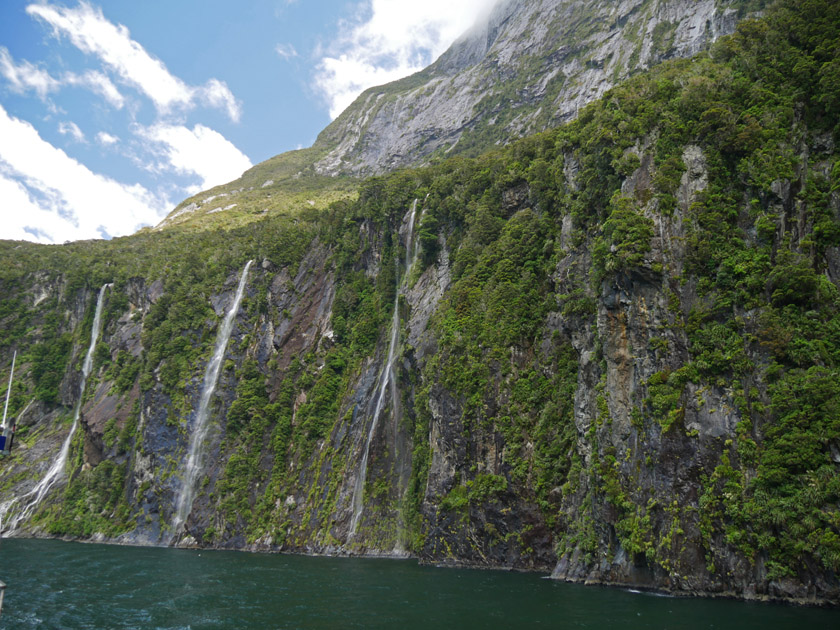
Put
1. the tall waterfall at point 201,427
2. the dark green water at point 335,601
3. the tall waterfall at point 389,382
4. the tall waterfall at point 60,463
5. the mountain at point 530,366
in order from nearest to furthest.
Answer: the dark green water at point 335,601
the mountain at point 530,366
the tall waterfall at point 389,382
the tall waterfall at point 201,427
the tall waterfall at point 60,463

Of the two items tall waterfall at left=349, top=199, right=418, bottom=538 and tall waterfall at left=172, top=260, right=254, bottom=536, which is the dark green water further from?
tall waterfall at left=172, top=260, right=254, bottom=536

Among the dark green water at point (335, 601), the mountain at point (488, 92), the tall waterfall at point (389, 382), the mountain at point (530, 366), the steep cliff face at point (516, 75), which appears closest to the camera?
the dark green water at point (335, 601)

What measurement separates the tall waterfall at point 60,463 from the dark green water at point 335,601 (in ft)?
105

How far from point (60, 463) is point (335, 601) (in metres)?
62.7

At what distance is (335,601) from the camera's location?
27.2 meters

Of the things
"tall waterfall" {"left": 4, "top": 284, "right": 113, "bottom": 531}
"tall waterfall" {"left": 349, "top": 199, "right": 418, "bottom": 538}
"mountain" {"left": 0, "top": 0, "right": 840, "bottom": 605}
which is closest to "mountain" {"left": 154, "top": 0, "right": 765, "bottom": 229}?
A: "mountain" {"left": 0, "top": 0, "right": 840, "bottom": 605}

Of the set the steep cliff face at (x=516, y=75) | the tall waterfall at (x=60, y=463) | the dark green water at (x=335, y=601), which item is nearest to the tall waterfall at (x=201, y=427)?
the dark green water at (x=335, y=601)

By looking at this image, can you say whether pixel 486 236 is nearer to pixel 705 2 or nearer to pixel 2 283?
pixel 705 2

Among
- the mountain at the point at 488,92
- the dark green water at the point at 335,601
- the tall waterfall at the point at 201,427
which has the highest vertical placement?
the mountain at the point at 488,92

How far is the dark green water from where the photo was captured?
2177 centimetres

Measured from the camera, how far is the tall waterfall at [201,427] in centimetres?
5953

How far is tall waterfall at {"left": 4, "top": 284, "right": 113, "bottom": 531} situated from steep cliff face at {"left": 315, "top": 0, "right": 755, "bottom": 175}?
72451 millimetres

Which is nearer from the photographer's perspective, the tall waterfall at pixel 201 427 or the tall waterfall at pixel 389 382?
the tall waterfall at pixel 389 382

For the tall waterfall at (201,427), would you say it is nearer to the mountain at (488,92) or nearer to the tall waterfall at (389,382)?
the tall waterfall at (389,382)
